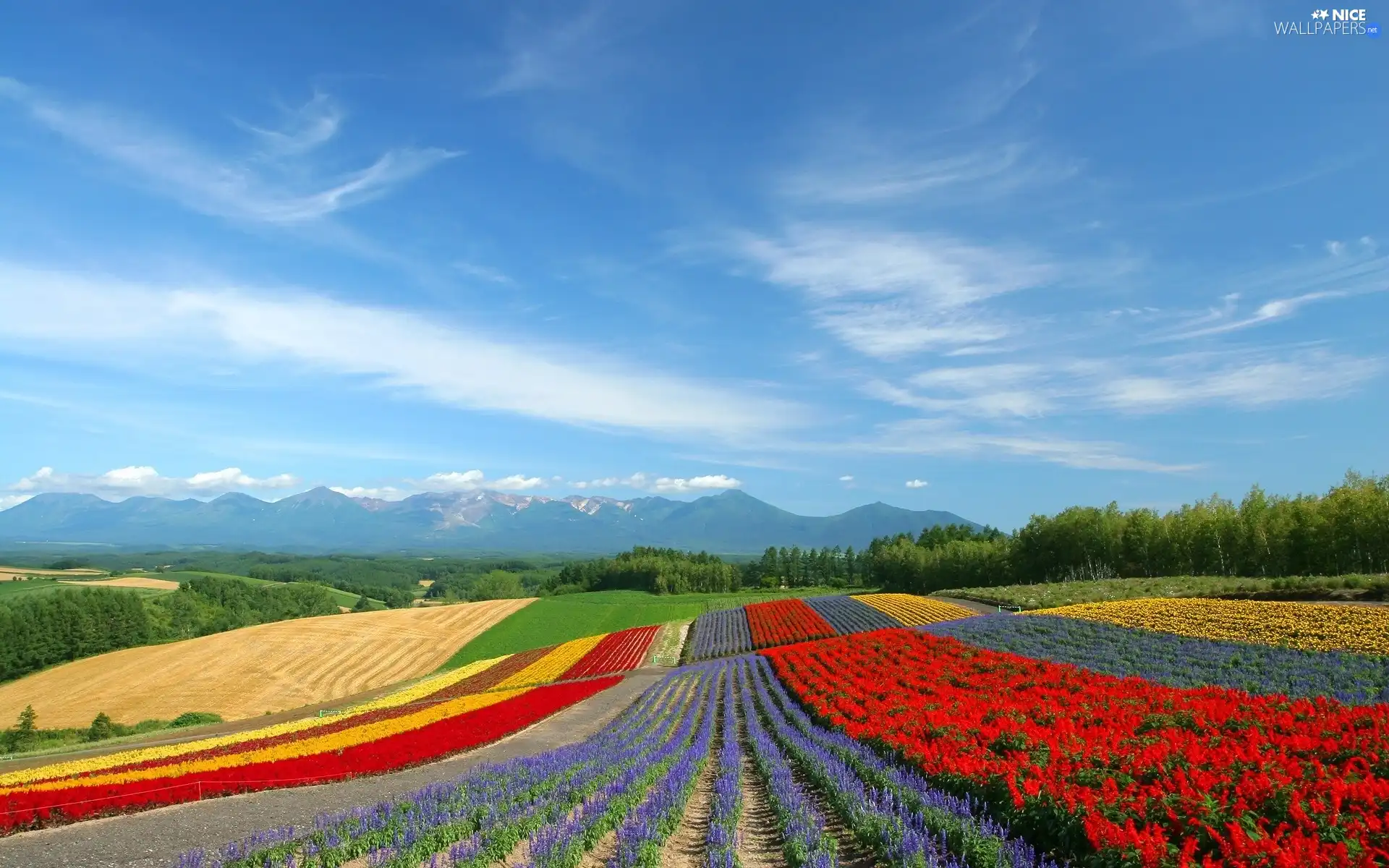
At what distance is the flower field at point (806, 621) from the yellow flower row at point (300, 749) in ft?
73.4

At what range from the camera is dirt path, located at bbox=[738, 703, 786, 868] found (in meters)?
8.77

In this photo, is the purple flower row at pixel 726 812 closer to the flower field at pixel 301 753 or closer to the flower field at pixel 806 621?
the flower field at pixel 301 753

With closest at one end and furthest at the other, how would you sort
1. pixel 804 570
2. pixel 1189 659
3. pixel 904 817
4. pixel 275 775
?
pixel 904 817, pixel 275 775, pixel 1189 659, pixel 804 570

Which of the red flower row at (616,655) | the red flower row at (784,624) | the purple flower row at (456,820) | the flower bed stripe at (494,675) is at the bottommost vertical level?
the flower bed stripe at (494,675)

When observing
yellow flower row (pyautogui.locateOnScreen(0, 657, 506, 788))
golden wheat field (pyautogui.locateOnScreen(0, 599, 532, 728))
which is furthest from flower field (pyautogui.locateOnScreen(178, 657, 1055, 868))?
golden wheat field (pyautogui.locateOnScreen(0, 599, 532, 728))

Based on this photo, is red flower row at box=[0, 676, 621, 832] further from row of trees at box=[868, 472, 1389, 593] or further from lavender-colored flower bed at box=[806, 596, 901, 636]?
row of trees at box=[868, 472, 1389, 593]

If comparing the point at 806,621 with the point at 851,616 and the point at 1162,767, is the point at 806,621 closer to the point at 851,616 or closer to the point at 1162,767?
the point at 851,616

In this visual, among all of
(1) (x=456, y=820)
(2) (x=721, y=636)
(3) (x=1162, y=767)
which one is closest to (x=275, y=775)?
(1) (x=456, y=820)

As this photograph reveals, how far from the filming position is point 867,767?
12.4 m

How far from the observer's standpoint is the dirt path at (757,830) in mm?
8773

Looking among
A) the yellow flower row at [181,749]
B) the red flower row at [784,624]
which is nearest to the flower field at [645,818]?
the yellow flower row at [181,749]

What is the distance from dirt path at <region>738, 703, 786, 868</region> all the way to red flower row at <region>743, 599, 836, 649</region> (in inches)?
1580

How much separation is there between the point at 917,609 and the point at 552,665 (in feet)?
98.2

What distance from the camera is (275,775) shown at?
642 inches
